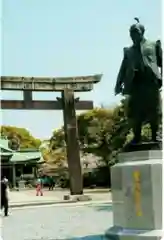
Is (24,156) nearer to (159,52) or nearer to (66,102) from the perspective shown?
(66,102)

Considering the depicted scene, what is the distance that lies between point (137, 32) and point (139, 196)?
2.53 m

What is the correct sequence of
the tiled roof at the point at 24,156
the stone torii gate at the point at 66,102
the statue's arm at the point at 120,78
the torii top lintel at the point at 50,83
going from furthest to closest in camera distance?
the tiled roof at the point at 24,156 < the torii top lintel at the point at 50,83 < the stone torii gate at the point at 66,102 < the statue's arm at the point at 120,78

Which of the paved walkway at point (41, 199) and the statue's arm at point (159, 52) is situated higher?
the statue's arm at point (159, 52)

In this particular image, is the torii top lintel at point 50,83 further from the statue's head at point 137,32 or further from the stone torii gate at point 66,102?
the statue's head at point 137,32

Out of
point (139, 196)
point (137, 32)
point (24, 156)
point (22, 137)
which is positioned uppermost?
point (137, 32)

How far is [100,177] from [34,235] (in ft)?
97.9

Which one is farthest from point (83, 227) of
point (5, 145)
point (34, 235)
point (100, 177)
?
point (5, 145)

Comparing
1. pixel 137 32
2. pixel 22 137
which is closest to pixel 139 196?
pixel 137 32

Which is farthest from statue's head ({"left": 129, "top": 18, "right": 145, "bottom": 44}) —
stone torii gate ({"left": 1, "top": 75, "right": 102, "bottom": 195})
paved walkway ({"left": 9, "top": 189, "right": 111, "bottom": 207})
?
stone torii gate ({"left": 1, "top": 75, "right": 102, "bottom": 195})

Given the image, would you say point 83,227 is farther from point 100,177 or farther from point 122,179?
point 100,177

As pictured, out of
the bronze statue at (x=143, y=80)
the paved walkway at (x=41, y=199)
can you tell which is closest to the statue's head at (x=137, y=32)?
the bronze statue at (x=143, y=80)

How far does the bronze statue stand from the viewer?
A: 690 centimetres

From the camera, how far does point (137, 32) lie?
22.8 feet

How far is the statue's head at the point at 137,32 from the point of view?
22.8ft
